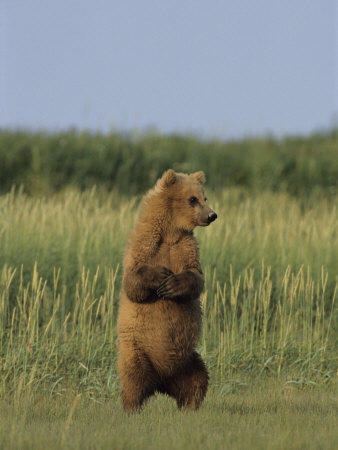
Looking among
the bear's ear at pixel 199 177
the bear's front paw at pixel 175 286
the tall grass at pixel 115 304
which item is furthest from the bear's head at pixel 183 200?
the tall grass at pixel 115 304

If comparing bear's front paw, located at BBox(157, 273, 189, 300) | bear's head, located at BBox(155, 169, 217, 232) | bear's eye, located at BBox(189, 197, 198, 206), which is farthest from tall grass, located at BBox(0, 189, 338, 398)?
bear's eye, located at BBox(189, 197, 198, 206)

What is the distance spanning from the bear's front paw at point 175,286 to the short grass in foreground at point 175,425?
781mm

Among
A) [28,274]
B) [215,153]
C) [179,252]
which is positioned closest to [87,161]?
[215,153]

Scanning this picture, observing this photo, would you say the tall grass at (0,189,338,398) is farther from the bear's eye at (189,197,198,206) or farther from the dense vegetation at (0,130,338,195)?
the dense vegetation at (0,130,338,195)

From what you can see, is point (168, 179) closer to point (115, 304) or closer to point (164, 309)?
point (164, 309)

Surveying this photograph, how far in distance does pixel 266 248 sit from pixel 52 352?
4.17m

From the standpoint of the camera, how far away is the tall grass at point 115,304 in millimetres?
6012

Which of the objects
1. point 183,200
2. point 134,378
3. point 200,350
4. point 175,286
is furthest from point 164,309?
point 200,350

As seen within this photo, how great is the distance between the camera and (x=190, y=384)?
4145 millimetres

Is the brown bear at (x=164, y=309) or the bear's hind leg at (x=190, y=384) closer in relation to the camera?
the brown bear at (x=164, y=309)

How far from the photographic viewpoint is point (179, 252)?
13.3 feet

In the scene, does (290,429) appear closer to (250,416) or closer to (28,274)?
(250,416)

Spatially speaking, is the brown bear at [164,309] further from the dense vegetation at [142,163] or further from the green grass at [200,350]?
the dense vegetation at [142,163]

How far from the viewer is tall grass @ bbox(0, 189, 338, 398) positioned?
6012 millimetres
